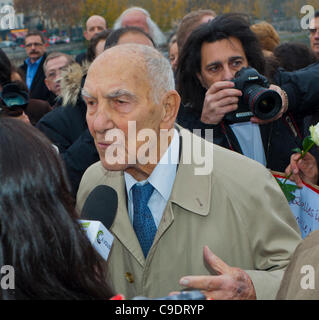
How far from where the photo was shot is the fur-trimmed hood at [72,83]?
2816 mm

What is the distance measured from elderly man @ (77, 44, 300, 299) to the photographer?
587 mm

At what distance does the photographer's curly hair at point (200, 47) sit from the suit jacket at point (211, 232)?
3.10 ft

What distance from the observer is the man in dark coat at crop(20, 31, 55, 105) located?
5.75 m

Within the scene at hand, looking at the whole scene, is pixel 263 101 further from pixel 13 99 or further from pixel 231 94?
pixel 13 99

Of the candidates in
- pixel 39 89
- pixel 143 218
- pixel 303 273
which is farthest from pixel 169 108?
pixel 39 89

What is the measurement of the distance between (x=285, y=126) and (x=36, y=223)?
173 cm

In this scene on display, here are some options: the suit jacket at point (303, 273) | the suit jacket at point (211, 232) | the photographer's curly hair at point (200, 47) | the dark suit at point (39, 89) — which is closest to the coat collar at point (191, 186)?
the suit jacket at point (211, 232)

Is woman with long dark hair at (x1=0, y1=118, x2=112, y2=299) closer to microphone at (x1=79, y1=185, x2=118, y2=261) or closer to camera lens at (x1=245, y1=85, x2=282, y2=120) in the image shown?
microphone at (x1=79, y1=185, x2=118, y2=261)

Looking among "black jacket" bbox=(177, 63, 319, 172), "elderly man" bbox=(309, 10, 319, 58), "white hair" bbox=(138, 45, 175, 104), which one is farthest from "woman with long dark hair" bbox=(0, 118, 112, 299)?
"elderly man" bbox=(309, 10, 319, 58)

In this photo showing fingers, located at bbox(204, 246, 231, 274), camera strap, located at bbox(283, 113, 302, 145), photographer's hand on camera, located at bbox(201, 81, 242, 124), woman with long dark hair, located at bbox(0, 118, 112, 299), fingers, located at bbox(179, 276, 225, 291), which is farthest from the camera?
camera strap, located at bbox(283, 113, 302, 145)

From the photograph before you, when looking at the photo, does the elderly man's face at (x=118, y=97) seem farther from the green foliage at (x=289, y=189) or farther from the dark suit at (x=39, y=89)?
the dark suit at (x=39, y=89)

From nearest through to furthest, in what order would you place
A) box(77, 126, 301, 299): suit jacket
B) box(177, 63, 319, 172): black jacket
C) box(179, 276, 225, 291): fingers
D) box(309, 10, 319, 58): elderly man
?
1. box(179, 276, 225, 291): fingers
2. box(77, 126, 301, 299): suit jacket
3. box(177, 63, 319, 172): black jacket
4. box(309, 10, 319, 58): elderly man

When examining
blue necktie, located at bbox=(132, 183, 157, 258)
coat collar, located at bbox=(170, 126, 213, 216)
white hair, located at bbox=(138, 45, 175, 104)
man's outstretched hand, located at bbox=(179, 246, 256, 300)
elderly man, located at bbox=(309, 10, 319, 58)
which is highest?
elderly man, located at bbox=(309, 10, 319, 58)

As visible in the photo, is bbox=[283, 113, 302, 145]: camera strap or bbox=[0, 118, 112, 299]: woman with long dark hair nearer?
bbox=[0, 118, 112, 299]: woman with long dark hair
